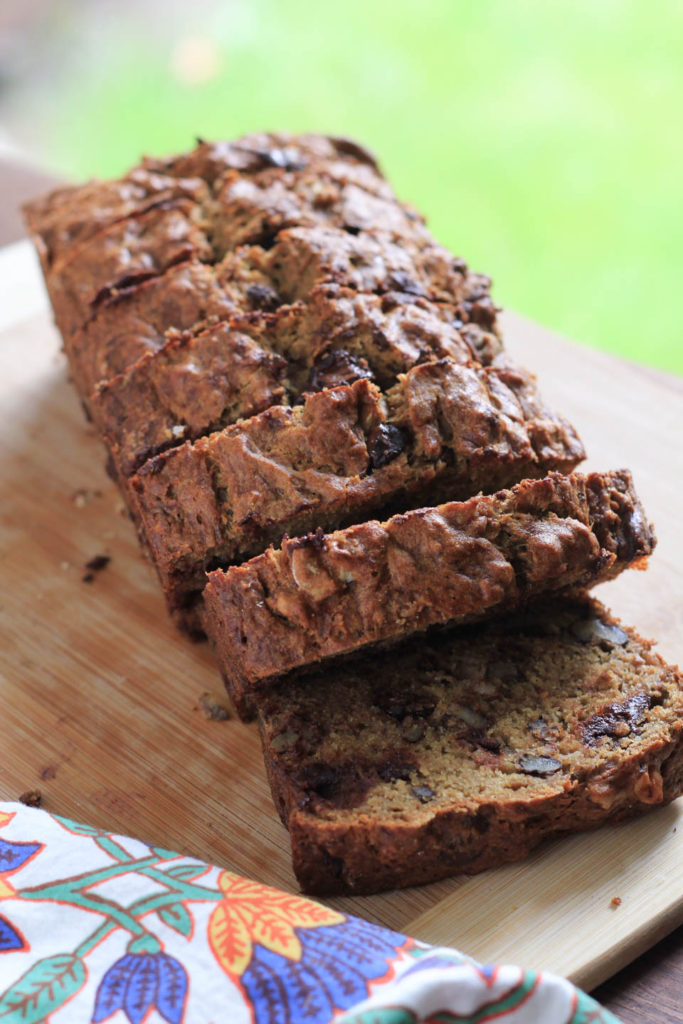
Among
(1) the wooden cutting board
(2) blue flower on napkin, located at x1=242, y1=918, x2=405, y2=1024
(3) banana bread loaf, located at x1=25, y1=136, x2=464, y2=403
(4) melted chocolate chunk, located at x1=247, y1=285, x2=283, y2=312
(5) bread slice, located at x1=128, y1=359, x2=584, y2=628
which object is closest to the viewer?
(2) blue flower on napkin, located at x1=242, y1=918, x2=405, y2=1024

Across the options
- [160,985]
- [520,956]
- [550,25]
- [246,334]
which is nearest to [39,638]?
[246,334]

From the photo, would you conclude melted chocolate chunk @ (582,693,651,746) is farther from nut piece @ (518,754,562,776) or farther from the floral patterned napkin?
the floral patterned napkin

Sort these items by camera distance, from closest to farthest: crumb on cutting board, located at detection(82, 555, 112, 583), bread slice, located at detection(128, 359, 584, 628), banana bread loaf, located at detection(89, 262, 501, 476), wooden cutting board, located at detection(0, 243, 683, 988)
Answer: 1. wooden cutting board, located at detection(0, 243, 683, 988)
2. bread slice, located at detection(128, 359, 584, 628)
3. banana bread loaf, located at detection(89, 262, 501, 476)
4. crumb on cutting board, located at detection(82, 555, 112, 583)

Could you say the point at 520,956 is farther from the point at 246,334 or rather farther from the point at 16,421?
the point at 16,421

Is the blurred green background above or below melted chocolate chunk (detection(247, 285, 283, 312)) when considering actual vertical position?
above

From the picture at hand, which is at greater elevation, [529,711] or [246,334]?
[246,334]

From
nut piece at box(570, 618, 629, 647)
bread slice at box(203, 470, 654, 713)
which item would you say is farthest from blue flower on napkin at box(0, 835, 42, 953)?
nut piece at box(570, 618, 629, 647)

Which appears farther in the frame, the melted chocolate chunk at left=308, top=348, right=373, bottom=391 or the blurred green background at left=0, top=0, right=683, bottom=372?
the blurred green background at left=0, top=0, right=683, bottom=372
